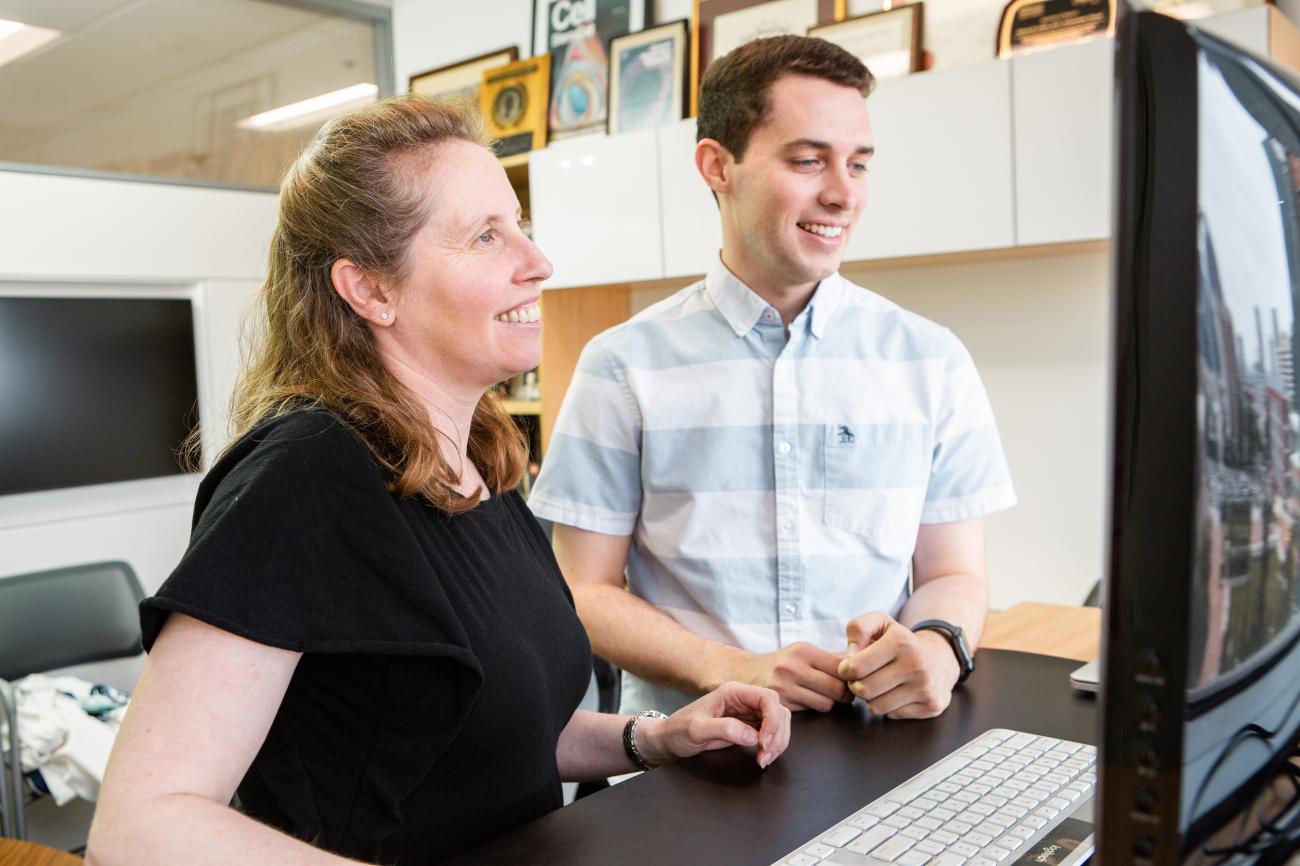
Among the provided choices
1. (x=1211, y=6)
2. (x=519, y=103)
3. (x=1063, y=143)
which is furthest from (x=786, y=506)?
(x=519, y=103)

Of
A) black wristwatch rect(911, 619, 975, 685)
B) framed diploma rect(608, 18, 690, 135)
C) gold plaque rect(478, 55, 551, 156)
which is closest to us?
black wristwatch rect(911, 619, 975, 685)

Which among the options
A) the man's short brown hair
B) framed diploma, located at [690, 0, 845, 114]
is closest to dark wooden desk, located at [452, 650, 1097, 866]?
the man's short brown hair

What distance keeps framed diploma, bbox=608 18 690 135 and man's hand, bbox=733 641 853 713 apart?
276cm

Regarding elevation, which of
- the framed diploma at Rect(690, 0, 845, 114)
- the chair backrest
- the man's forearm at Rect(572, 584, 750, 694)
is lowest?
the chair backrest

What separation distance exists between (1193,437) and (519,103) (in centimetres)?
398

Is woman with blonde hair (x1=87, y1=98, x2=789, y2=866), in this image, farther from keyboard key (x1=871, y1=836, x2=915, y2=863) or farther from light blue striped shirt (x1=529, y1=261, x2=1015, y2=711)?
light blue striped shirt (x1=529, y1=261, x2=1015, y2=711)

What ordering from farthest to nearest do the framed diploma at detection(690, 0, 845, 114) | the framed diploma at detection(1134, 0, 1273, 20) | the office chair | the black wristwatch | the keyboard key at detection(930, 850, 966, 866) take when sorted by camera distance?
the framed diploma at detection(690, 0, 845, 114), the office chair, the framed diploma at detection(1134, 0, 1273, 20), the black wristwatch, the keyboard key at detection(930, 850, 966, 866)

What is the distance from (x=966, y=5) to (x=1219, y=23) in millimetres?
820

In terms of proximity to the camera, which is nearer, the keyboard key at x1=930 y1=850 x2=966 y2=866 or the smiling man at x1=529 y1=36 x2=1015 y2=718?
the keyboard key at x1=930 y1=850 x2=966 y2=866

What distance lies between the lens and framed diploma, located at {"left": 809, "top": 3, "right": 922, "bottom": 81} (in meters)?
3.07

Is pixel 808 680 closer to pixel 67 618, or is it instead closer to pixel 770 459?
pixel 770 459

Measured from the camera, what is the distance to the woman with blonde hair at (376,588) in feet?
2.53

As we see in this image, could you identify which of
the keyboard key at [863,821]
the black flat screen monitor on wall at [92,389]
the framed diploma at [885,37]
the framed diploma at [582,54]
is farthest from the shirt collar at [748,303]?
the black flat screen monitor on wall at [92,389]

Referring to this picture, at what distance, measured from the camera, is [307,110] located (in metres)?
4.73
